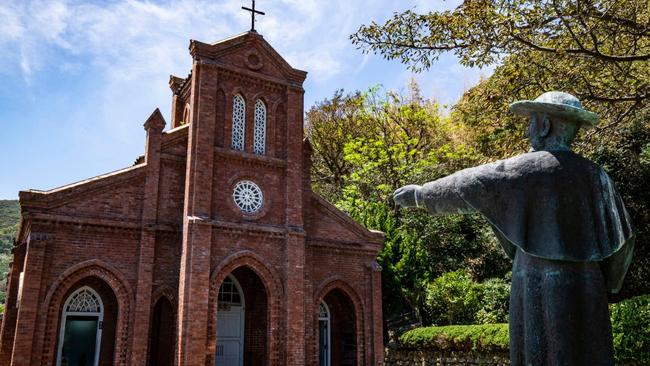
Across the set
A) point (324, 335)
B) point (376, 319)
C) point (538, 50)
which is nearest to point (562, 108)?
point (538, 50)

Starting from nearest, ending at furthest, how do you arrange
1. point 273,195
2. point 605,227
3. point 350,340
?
point 605,227 → point 273,195 → point 350,340

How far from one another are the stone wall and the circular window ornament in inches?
320

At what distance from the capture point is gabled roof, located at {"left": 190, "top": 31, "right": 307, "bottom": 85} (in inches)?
635

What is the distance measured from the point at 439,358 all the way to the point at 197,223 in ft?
31.7

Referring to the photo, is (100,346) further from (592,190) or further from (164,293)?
(592,190)

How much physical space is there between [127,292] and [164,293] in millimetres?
988

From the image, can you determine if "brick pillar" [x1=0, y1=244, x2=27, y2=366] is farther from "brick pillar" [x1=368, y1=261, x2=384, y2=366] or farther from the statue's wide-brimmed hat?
the statue's wide-brimmed hat

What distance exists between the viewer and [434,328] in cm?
1909

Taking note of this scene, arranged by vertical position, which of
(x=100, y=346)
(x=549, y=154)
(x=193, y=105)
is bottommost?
(x=100, y=346)

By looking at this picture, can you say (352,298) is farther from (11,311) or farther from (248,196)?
(11,311)

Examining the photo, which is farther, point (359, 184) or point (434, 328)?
point (359, 184)

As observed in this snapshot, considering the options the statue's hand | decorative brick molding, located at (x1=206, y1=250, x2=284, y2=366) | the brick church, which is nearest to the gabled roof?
the brick church

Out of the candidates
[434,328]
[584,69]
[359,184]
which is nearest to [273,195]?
[434,328]

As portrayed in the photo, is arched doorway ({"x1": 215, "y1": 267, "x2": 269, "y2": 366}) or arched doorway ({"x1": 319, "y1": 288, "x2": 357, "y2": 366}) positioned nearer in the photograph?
arched doorway ({"x1": 215, "y1": 267, "x2": 269, "y2": 366})
